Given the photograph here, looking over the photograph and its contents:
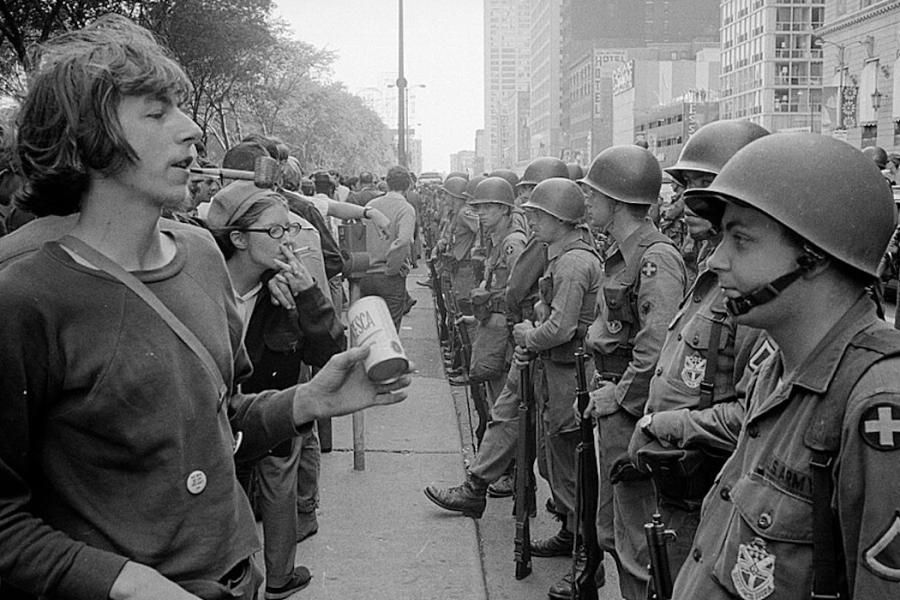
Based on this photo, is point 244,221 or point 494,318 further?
point 494,318

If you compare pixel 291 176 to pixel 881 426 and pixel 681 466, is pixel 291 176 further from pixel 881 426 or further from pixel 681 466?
pixel 881 426

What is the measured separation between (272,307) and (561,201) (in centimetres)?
208

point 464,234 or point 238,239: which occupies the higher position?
point 238,239

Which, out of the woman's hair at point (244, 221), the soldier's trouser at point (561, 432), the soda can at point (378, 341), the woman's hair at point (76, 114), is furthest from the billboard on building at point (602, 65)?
the woman's hair at point (76, 114)

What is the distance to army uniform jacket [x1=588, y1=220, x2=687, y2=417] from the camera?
445cm

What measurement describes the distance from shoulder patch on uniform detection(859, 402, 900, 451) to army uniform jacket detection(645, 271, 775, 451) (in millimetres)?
1317

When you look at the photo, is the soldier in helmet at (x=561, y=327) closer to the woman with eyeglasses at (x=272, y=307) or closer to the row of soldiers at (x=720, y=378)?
the row of soldiers at (x=720, y=378)

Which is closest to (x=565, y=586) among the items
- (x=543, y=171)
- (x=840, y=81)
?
(x=543, y=171)

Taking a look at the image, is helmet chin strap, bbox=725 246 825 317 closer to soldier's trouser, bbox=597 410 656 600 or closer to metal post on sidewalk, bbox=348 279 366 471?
soldier's trouser, bbox=597 410 656 600

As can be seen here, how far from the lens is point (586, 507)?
4766 mm

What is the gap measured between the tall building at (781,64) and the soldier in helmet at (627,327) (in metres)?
120

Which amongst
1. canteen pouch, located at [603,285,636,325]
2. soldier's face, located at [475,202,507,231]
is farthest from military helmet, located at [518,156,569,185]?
canteen pouch, located at [603,285,636,325]

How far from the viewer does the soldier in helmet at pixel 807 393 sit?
6.39 feet

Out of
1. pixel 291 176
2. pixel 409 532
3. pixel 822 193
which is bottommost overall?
pixel 409 532
